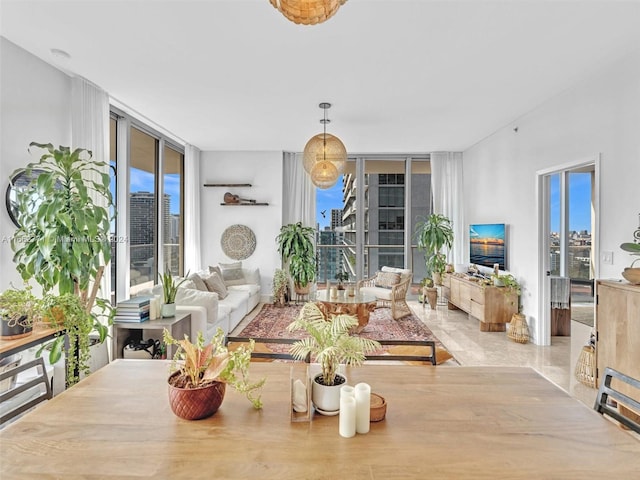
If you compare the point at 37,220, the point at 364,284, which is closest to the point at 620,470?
the point at 37,220

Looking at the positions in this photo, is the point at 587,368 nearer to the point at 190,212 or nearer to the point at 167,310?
the point at 167,310

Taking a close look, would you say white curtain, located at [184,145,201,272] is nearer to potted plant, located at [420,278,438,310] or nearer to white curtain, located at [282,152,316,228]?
white curtain, located at [282,152,316,228]

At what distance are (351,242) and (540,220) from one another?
3.47m

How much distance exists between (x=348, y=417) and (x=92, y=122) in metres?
3.88

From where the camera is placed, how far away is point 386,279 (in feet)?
20.7

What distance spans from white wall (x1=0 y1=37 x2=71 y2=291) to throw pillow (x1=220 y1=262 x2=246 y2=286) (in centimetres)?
322

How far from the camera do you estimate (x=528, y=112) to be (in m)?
4.54

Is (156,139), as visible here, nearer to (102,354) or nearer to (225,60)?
(225,60)

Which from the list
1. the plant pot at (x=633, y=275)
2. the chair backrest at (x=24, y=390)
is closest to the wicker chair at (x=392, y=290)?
the plant pot at (x=633, y=275)

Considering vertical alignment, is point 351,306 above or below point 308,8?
below

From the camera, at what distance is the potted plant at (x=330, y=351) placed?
123 centimetres

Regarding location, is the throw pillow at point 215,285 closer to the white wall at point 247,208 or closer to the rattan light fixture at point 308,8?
the white wall at point 247,208

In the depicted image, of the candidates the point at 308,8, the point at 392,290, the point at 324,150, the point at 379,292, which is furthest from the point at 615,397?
the point at 379,292

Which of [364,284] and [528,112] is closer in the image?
[528,112]
